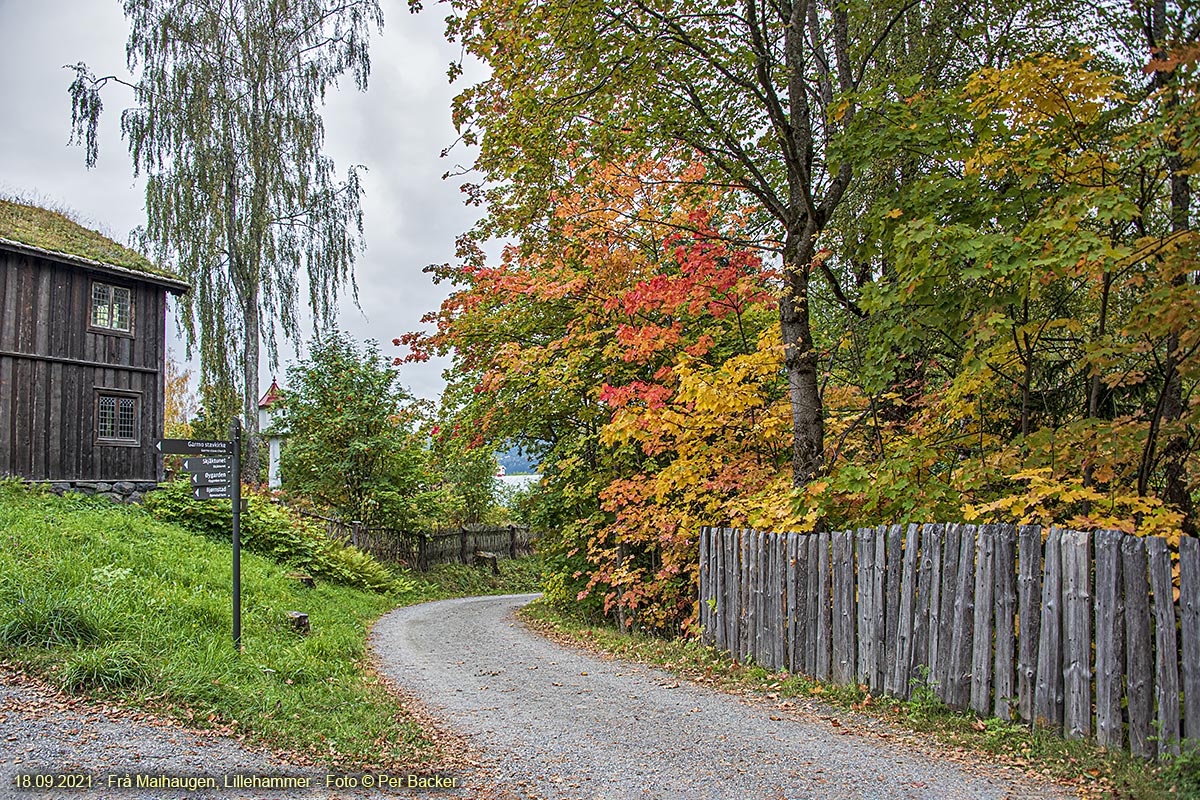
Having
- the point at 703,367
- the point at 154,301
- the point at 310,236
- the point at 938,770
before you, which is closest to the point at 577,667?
the point at 703,367

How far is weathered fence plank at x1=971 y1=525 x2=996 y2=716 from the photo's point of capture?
534cm

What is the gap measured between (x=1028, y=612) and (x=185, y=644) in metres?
6.46

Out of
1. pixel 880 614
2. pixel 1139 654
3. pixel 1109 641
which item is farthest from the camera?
pixel 880 614

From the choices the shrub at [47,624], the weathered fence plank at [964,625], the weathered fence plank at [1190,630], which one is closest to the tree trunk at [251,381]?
the shrub at [47,624]

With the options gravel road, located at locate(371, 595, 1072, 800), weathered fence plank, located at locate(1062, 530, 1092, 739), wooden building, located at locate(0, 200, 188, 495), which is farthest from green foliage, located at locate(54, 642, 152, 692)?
wooden building, located at locate(0, 200, 188, 495)

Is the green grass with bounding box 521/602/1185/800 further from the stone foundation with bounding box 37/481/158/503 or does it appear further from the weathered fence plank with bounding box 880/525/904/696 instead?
the stone foundation with bounding box 37/481/158/503

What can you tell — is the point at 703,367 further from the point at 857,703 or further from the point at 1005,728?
the point at 1005,728

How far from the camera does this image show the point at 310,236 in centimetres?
2142

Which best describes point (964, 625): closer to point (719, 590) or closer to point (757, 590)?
point (757, 590)

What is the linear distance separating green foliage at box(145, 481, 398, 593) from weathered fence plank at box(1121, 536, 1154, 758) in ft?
42.5

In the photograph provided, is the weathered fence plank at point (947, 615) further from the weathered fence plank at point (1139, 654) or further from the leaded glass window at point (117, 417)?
the leaded glass window at point (117, 417)

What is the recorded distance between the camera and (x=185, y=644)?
256 inches

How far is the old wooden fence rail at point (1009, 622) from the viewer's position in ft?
14.4

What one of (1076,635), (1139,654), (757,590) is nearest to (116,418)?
(757,590)
